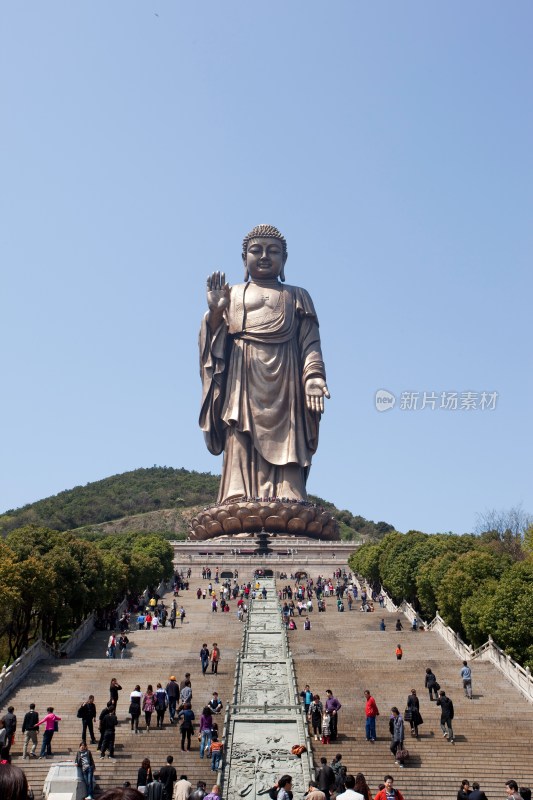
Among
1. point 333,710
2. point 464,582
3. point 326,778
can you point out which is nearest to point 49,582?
point 333,710

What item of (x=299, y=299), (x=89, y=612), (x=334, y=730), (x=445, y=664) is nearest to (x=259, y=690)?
(x=334, y=730)

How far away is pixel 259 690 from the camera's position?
530 inches

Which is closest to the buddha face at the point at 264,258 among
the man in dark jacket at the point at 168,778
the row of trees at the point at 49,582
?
the row of trees at the point at 49,582

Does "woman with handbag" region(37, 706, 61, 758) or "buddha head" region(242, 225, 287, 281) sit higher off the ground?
"buddha head" region(242, 225, 287, 281)

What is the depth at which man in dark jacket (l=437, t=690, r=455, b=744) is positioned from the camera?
12.1 m

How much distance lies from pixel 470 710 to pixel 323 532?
27.2 meters

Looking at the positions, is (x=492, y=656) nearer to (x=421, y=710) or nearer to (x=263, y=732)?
(x=421, y=710)

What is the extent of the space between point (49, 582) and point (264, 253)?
1103 inches

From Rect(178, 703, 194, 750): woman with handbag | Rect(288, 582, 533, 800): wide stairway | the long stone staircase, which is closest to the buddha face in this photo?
the long stone staircase

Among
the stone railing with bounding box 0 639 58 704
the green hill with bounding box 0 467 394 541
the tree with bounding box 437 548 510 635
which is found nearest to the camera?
the stone railing with bounding box 0 639 58 704

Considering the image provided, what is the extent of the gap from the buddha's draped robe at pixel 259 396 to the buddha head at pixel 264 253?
3.51 ft

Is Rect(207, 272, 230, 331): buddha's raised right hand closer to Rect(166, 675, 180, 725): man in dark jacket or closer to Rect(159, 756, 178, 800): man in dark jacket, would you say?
Rect(166, 675, 180, 725): man in dark jacket

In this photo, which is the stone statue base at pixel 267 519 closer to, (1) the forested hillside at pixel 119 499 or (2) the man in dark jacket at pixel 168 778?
(2) the man in dark jacket at pixel 168 778

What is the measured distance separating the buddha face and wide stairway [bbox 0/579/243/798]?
22.8m
